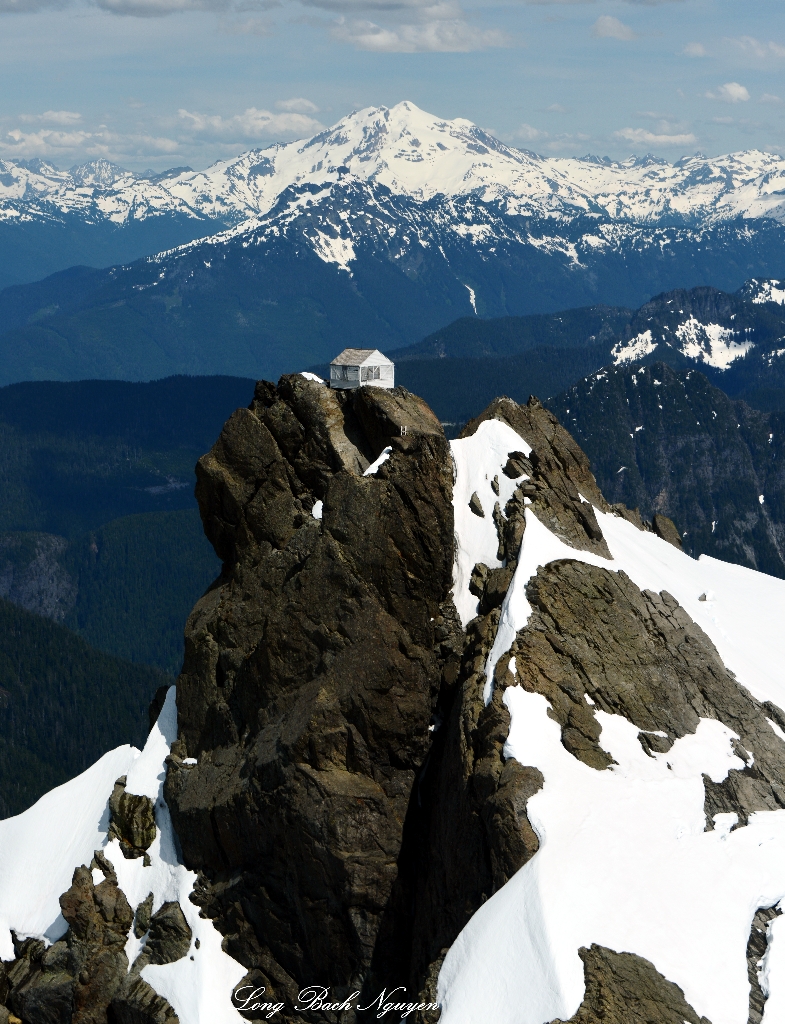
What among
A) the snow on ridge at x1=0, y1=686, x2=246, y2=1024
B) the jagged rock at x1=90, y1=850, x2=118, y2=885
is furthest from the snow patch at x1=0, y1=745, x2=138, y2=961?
the jagged rock at x1=90, y1=850, x2=118, y2=885

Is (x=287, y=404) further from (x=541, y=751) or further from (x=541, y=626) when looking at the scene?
(x=541, y=751)

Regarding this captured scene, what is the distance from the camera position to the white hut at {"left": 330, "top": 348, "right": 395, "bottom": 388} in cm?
7181

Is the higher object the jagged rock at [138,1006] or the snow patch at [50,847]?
the jagged rock at [138,1006]

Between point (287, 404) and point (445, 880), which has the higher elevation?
point (287, 404)

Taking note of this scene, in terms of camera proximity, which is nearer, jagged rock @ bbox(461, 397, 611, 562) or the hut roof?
jagged rock @ bbox(461, 397, 611, 562)

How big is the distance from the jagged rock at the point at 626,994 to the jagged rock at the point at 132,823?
27252mm

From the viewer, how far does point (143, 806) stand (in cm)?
6031

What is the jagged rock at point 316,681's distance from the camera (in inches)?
2056

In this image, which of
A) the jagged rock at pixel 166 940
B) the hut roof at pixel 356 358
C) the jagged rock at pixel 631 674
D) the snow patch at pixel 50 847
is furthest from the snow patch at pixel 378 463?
the jagged rock at pixel 166 940

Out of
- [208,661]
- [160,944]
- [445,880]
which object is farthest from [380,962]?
[208,661]

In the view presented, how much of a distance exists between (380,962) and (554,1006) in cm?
1438

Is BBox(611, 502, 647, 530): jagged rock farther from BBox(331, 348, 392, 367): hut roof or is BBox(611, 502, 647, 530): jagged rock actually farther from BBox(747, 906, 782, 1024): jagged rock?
BBox(747, 906, 782, 1024): jagged rock

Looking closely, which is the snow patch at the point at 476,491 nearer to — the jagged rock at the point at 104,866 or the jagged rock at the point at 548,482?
the jagged rock at the point at 548,482

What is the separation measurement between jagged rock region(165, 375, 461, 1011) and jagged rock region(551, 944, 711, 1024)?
13.9 meters
